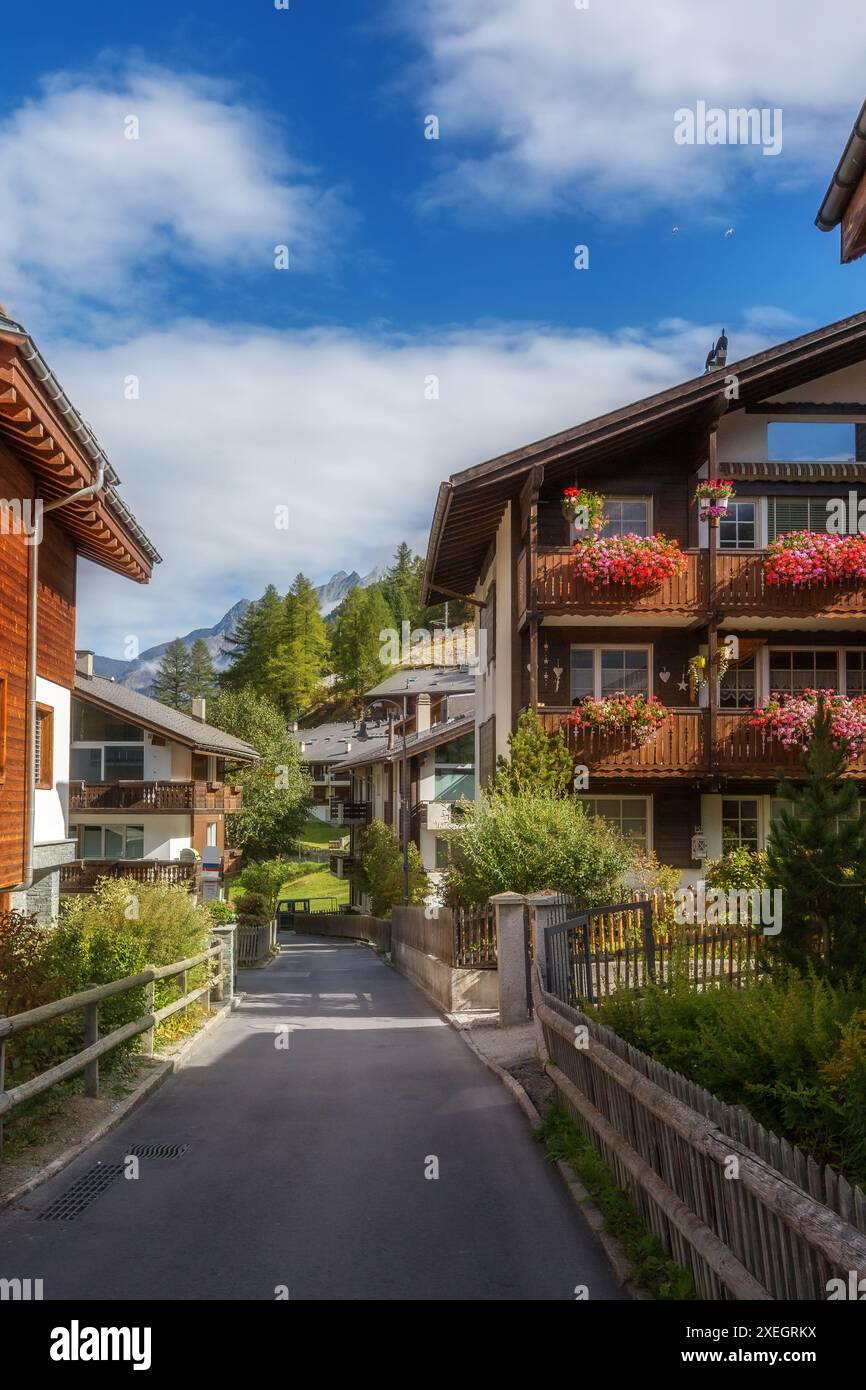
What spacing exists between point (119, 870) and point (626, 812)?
22691 mm

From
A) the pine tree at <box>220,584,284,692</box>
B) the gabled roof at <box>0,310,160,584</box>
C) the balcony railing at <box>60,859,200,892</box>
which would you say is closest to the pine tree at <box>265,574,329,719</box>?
the pine tree at <box>220,584,284,692</box>

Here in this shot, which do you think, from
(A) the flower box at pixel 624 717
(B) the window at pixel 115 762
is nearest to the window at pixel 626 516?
(A) the flower box at pixel 624 717

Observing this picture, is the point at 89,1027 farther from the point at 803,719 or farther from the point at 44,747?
the point at 803,719

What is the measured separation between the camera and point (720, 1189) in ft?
17.1

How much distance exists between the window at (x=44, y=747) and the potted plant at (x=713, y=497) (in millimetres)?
12258

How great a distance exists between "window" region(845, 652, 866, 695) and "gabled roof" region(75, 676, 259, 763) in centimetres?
2553

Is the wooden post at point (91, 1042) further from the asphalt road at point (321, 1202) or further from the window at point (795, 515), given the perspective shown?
the window at point (795, 515)

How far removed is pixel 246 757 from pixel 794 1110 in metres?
43.7

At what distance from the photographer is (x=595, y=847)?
1884cm

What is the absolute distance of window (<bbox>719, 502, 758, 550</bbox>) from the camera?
77.2 ft

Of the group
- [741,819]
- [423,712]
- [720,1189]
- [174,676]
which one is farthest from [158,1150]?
[174,676]

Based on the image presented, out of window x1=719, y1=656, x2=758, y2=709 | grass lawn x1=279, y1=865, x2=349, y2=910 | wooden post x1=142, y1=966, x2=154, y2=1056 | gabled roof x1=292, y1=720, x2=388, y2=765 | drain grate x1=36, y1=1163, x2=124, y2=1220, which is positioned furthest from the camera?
gabled roof x1=292, y1=720, x2=388, y2=765

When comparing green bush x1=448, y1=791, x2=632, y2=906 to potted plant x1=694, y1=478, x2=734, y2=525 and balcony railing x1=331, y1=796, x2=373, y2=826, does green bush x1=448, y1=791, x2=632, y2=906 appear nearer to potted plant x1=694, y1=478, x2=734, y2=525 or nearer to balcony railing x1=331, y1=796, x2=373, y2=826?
potted plant x1=694, y1=478, x2=734, y2=525
